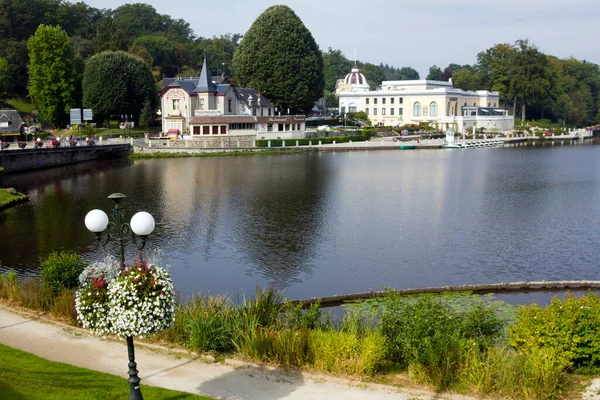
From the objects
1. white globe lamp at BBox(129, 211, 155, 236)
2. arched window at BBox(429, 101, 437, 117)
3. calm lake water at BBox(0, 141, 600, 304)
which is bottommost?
calm lake water at BBox(0, 141, 600, 304)

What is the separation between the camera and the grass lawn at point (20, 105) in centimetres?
10121

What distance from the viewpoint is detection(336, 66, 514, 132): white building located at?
403 ft

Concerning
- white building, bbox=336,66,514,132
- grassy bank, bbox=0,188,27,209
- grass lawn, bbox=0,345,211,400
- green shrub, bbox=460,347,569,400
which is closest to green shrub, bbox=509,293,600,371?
green shrub, bbox=460,347,569,400

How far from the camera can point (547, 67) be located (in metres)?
138

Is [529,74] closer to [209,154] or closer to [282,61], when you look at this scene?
[282,61]

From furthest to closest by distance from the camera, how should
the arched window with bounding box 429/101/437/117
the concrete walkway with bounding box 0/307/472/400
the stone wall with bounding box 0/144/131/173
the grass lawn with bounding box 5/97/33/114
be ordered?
the arched window with bounding box 429/101/437/117
the grass lawn with bounding box 5/97/33/114
the stone wall with bounding box 0/144/131/173
the concrete walkway with bounding box 0/307/472/400

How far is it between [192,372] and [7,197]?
36021mm

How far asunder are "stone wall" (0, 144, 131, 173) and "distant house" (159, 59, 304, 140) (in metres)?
10.9

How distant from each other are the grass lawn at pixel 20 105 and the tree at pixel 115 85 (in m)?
15.0

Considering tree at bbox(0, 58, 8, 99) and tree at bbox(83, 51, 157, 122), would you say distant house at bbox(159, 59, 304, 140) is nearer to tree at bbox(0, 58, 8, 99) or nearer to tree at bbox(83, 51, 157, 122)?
tree at bbox(83, 51, 157, 122)

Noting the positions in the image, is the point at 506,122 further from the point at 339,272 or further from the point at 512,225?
the point at 339,272

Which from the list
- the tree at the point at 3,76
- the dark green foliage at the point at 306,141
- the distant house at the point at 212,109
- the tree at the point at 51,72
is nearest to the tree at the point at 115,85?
the tree at the point at 51,72

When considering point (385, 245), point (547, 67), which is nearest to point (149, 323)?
point (385, 245)

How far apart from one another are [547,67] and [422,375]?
5385 inches
